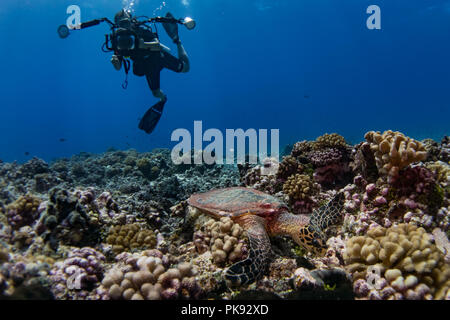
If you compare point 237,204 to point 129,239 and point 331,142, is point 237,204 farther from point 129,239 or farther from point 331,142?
point 331,142

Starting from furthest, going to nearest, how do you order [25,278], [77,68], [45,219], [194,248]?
[77,68]
[194,248]
[45,219]
[25,278]

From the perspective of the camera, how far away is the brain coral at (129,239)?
383 centimetres

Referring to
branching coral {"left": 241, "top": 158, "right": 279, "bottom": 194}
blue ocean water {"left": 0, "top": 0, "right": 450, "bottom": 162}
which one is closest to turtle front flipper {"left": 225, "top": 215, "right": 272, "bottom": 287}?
branching coral {"left": 241, "top": 158, "right": 279, "bottom": 194}

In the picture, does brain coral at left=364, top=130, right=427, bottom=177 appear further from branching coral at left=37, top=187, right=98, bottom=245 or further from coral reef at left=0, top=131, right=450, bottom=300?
branching coral at left=37, top=187, right=98, bottom=245

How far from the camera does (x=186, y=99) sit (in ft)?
525

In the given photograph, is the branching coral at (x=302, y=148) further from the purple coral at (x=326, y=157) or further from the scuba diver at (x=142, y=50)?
the scuba diver at (x=142, y=50)

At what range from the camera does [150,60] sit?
12.4 meters

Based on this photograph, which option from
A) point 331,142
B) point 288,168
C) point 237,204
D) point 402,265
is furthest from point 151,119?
point 402,265

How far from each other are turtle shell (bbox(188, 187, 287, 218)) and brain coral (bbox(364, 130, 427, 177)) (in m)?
1.90

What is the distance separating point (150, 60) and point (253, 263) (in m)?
12.4

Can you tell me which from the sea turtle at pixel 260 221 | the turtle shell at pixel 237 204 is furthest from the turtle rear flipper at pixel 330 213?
the turtle shell at pixel 237 204

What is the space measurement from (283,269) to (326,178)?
3741mm
